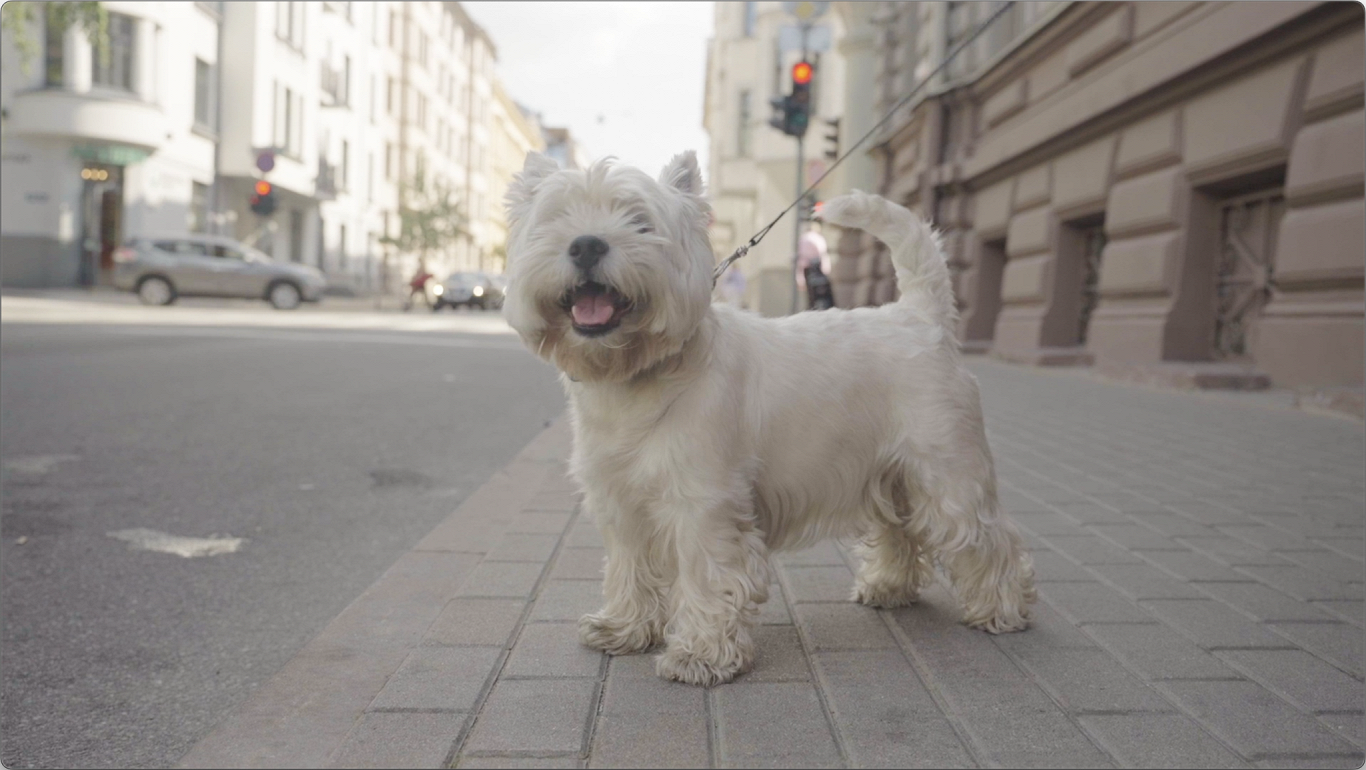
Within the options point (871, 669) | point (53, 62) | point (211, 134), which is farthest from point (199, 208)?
point (871, 669)

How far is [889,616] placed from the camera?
311cm

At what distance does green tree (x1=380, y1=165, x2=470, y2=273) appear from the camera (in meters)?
44.1

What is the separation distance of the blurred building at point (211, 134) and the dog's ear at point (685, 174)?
22577 mm

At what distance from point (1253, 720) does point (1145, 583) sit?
3.78 feet

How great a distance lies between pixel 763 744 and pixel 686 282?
3.42 ft

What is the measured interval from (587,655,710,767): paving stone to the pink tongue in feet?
2.83

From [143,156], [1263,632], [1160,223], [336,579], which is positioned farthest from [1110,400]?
[143,156]

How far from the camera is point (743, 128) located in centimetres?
3878

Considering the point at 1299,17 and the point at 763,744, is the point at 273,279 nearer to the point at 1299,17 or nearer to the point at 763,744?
the point at 1299,17

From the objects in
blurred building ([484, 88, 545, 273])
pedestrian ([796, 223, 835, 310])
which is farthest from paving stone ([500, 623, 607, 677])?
blurred building ([484, 88, 545, 273])

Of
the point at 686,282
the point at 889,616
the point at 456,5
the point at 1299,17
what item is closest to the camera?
the point at 686,282

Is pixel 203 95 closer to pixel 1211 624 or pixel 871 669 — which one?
pixel 871 669

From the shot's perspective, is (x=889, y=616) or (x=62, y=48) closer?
(x=889, y=616)

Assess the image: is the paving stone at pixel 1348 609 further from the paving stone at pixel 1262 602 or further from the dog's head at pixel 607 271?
the dog's head at pixel 607 271
